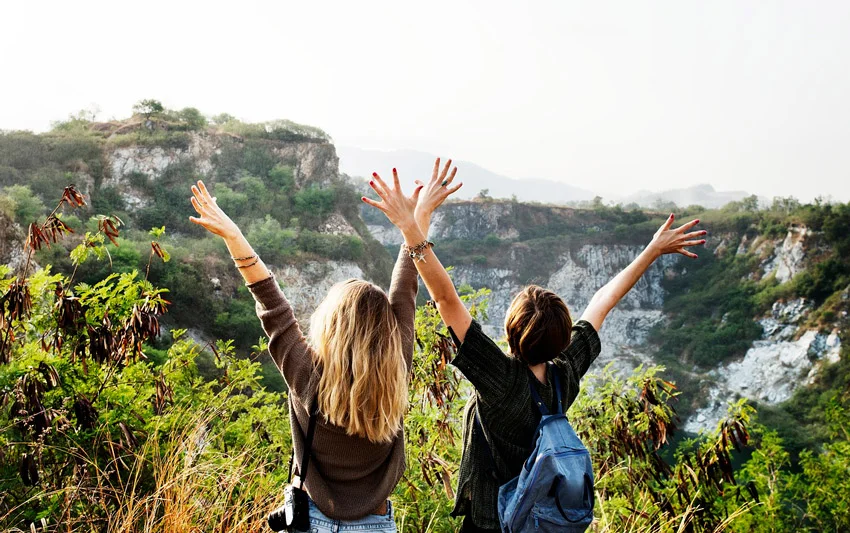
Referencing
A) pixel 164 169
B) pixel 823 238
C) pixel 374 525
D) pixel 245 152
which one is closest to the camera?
pixel 374 525

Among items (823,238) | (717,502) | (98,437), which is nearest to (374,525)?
(98,437)

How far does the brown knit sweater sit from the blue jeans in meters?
0.02

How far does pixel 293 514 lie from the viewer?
1254 millimetres

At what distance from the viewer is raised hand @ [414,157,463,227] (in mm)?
1590

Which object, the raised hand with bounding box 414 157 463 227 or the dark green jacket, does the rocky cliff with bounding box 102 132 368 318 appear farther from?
the dark green jacket

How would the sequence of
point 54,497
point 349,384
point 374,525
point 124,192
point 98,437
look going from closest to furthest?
1. point 349,384
2. point 374,525
3. point 54,497
4. point 98,437
5. point 124,192

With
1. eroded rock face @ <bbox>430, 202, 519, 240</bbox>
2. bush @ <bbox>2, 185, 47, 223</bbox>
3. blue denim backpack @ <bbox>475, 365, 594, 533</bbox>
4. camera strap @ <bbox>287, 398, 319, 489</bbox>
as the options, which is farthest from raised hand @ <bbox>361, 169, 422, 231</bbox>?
eroded rock face @ <bbox>430, 202, 519, 240</bbox>

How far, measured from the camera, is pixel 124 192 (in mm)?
26781

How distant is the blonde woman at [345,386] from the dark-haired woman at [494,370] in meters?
0.15

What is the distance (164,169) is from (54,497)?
29888 mm

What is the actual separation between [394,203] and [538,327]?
47cm

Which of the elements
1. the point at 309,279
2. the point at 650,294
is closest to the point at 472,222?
the point at 650,294

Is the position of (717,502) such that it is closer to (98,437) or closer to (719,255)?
(98,437)

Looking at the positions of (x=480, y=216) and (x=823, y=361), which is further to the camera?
(x=480, y=216)
